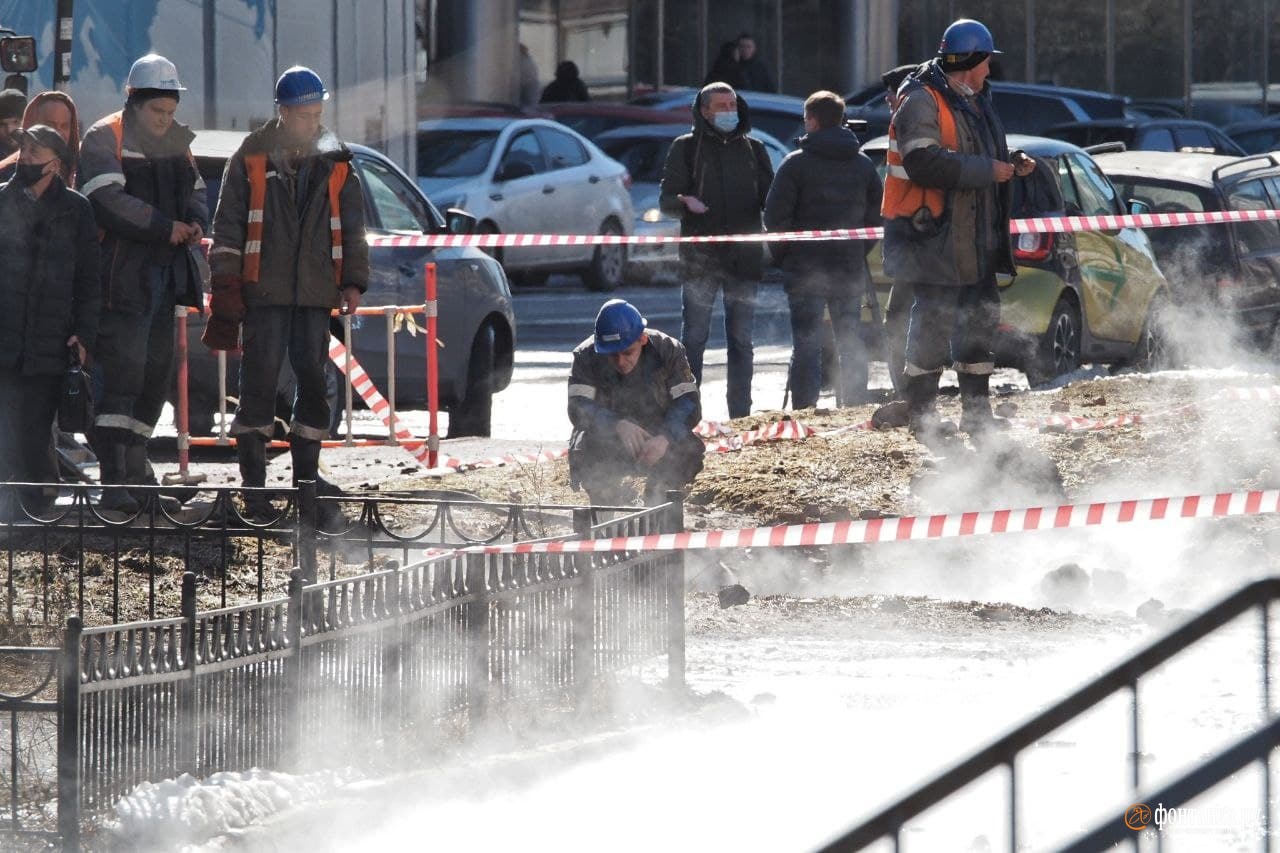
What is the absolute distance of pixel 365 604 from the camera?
21.0ft

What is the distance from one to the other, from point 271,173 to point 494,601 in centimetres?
309

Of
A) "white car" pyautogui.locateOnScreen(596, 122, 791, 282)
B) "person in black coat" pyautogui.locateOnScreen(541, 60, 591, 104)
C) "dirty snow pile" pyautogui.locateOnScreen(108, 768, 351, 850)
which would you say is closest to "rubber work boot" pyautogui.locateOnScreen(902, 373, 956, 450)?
"dirty snow pile" pyautogui.locateOnScreen(108, 768, 351, 850)

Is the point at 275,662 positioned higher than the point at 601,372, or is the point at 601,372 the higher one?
the point at 601,372

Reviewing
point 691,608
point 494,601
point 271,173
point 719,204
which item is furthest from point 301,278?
point 719,204

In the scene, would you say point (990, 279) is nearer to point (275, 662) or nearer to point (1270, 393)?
point (1270, 393)

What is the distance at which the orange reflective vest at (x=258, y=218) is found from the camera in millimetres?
9281

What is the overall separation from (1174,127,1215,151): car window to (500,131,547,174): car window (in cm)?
816

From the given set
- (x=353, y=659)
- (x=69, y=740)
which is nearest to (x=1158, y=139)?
(x=353, y=659)

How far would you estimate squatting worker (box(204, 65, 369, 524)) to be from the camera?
9.27 meters

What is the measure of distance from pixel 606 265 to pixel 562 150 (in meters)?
1.38

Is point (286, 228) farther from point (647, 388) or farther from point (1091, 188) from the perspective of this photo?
point (1091, 188)

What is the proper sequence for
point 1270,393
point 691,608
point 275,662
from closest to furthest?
point 275,662 → point 691,608 → point 1270,393

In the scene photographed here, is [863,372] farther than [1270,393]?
Yes

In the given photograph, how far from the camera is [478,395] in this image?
44.7 feet
